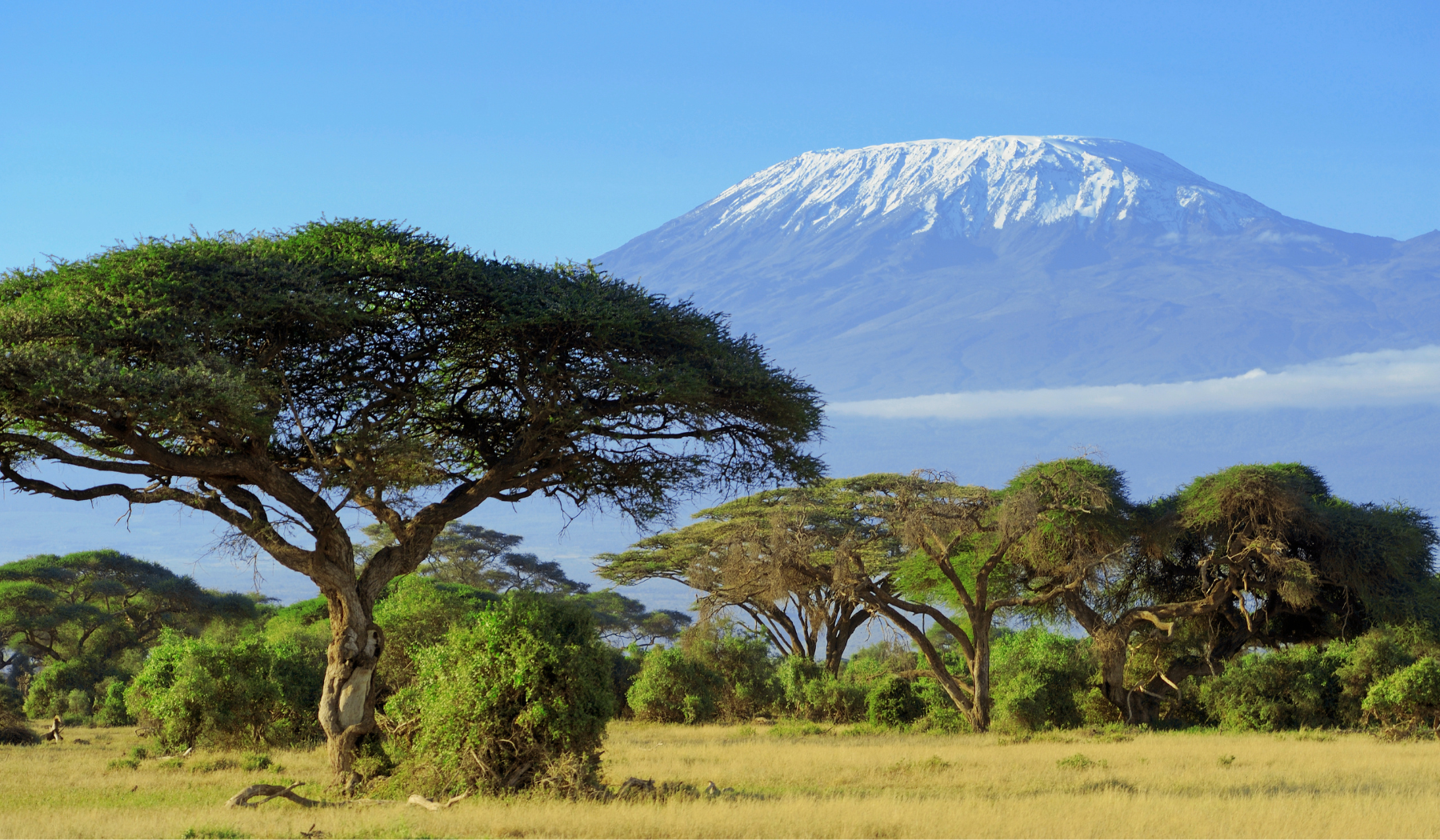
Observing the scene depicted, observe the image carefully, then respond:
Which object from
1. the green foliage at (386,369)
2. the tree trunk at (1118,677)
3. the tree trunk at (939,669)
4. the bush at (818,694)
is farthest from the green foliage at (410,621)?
the tree trunk at (1118,677)

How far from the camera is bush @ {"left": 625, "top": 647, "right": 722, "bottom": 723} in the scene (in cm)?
3284

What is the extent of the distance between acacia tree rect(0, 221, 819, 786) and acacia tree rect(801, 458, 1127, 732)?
7.54m

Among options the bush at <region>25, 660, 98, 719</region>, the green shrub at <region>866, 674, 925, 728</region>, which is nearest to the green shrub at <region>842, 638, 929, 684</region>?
the green shrub at <region>866, 674, 925, 728</region>

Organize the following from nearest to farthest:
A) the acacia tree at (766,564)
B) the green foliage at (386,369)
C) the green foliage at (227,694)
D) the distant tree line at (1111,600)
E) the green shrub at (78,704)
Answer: the green foliage at (386,369), the green foliage at (227,694), the distant tree line at (1111,600), the acacia tree at (766,564), the green shrub at (78,704)

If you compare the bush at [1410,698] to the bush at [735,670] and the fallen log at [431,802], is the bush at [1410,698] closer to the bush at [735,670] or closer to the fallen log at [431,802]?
the bush at [735,670]

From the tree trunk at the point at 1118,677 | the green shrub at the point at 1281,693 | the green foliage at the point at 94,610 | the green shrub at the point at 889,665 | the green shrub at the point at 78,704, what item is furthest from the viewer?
the green foliage at the point at 94,610

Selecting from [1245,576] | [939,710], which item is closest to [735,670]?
[939,710]

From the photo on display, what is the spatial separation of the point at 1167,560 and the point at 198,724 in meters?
25.4

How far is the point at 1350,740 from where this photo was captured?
77.7 feet

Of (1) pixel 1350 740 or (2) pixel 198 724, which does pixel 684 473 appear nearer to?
(2) pixel 198 724

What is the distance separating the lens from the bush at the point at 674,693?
32844mm

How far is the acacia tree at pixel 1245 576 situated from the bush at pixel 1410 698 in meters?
3.31

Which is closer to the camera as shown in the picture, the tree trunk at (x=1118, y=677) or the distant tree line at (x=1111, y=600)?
the distant tree line at (x=1111, y=600)

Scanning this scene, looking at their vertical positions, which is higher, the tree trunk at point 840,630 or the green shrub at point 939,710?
the tree trunk at point 840,630
